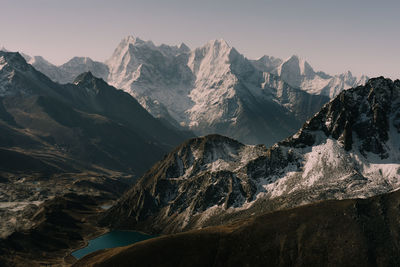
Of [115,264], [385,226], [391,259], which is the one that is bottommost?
[115,264]

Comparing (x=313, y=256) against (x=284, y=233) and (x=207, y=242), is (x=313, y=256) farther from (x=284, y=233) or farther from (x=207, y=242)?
(x=207, y=242)

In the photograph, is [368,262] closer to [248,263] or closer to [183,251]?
[248,263]

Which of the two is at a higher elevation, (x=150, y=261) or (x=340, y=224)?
(x=340, y=224)

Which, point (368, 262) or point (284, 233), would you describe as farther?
point (284, 233)

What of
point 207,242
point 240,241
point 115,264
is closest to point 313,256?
point 240,241

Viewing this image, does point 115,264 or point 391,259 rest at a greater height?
point 391,259

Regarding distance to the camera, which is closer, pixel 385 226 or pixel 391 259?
pixel 391 259

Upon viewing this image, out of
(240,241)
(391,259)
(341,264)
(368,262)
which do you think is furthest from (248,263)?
(391,259)

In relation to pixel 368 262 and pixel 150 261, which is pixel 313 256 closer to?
pixel 368 262

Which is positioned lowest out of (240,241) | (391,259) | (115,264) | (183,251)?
(115,264)
